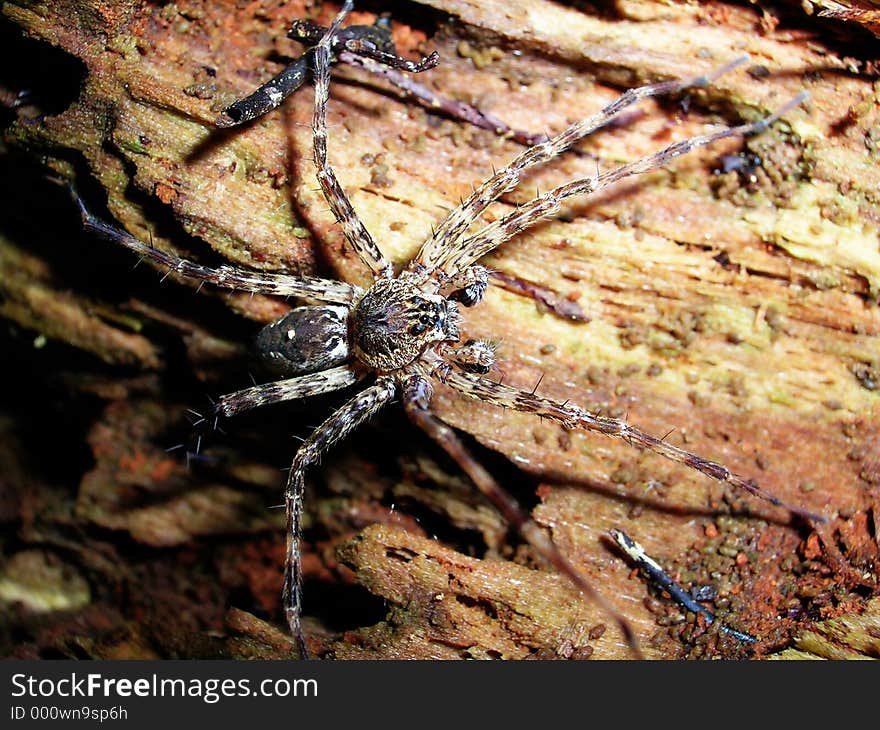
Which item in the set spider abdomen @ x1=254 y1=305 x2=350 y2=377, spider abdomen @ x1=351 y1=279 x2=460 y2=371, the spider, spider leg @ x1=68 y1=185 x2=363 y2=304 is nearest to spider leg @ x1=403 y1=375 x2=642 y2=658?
the spider

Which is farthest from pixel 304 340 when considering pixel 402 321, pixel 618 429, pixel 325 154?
pixel 618 429

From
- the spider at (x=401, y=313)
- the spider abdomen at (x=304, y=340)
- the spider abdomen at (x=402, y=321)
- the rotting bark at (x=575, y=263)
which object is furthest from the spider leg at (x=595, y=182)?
the spider abdomen at (x=304, y=340)

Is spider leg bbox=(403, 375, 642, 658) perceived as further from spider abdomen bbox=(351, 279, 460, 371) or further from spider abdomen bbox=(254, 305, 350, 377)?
spider abdomen bbox=(254, 305, 350, 377)

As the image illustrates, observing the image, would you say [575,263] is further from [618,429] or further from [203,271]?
[203,271]

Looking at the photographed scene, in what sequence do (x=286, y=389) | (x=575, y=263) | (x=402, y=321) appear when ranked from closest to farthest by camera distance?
(x=575, y=263), (x=402, y=321), (x=286, y=389)

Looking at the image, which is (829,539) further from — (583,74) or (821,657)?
(583,74)

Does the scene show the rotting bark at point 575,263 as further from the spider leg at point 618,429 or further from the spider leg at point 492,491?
the spider leg at point 492,491

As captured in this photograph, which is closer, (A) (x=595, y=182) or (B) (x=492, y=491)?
(B) (x=492, y=491)
